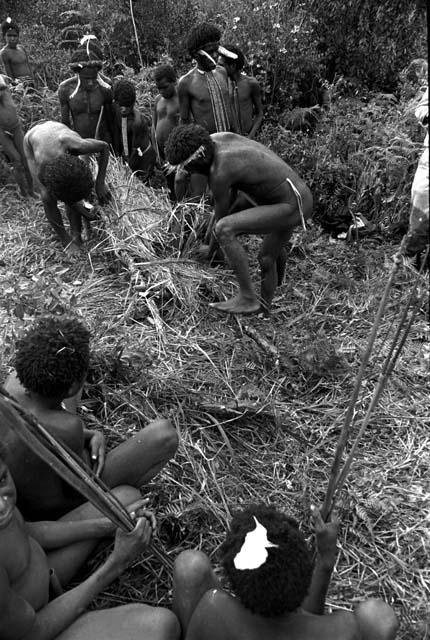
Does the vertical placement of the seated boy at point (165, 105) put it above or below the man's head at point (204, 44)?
below

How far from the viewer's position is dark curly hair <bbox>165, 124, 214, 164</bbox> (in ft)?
9.66

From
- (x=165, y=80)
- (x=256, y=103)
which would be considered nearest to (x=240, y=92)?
(x=256, y=103)

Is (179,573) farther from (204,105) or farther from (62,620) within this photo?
(204,105)

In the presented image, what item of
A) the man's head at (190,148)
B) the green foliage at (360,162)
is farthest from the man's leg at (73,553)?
the green foliage at (360,162)

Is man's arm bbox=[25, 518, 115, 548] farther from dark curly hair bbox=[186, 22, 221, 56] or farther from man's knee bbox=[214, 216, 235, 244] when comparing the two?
dark curly hair bbox=[186, 22, 221, 56]

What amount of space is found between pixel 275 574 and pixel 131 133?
469cm

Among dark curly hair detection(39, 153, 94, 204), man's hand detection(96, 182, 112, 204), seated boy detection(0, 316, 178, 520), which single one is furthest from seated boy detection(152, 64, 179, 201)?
seated boy detection(0, 316, 178, 520)

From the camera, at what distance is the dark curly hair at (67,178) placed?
3.49 metres

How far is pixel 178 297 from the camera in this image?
344cm

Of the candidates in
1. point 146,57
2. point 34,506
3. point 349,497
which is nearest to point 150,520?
point 34,506

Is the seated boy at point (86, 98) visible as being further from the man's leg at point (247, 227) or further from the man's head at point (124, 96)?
the man's leg at point (247, 227)

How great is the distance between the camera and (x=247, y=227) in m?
3.16

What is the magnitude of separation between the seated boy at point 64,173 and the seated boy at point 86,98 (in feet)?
2.42

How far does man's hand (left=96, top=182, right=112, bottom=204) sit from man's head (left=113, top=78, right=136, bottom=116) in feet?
4.01
